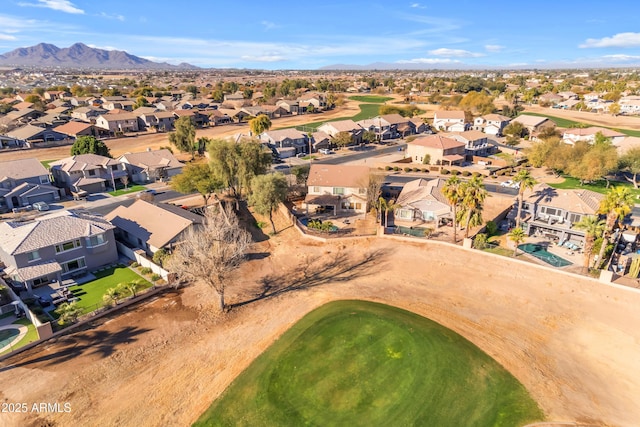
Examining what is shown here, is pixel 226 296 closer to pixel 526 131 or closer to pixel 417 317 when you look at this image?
pixel 417 317

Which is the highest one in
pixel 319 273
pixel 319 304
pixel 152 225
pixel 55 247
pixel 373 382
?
pixel 55 247

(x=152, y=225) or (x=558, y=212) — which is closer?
(x=152, y=225)

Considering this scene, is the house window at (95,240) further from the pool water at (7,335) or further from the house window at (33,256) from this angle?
the pool water at (7,335)

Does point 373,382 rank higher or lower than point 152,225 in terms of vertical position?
lower

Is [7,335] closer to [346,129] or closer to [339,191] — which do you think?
[339,191]

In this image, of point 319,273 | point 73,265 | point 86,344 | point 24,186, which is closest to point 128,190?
point 24,186

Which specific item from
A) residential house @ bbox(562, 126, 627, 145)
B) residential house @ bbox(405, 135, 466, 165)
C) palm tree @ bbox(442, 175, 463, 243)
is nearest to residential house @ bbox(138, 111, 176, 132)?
residential house @ bbox(405, 135, 466, 165)

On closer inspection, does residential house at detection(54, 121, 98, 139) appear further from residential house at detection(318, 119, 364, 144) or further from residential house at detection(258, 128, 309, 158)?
residential house at detection(318, 119, 364, 144)

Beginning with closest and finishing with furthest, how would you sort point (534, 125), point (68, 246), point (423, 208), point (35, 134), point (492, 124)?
point (68, 246)
point (423, 208)
point (35, 134)
point (534, 125)
point (492, 124)
